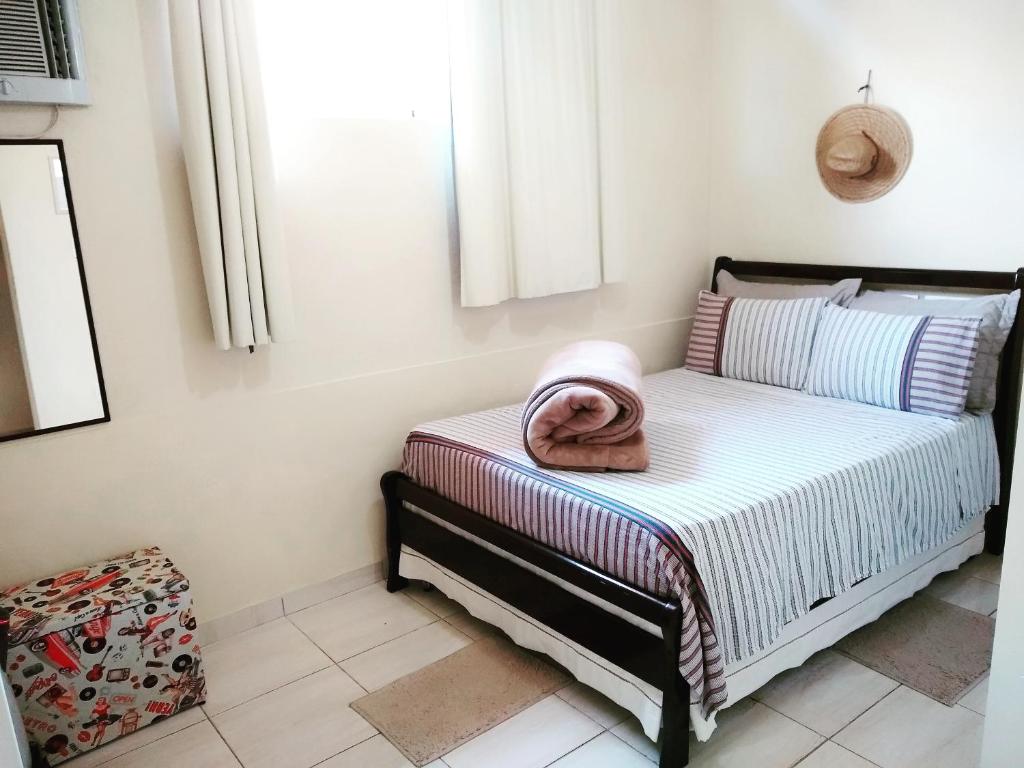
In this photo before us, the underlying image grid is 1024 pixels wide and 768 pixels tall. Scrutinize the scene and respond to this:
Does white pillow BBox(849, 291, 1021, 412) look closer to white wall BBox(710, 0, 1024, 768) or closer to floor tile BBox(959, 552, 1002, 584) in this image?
white wall BBox(710, 0, 1024, 768)

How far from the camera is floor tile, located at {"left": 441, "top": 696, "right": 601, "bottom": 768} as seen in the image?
77.9 inches

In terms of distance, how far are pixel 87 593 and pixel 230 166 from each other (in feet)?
4.02

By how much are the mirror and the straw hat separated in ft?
8.86

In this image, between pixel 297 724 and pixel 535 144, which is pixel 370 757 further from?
pixel 535 144

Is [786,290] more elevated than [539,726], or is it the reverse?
[786,290]

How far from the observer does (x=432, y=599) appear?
280 cm

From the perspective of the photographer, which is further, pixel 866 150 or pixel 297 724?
pixel 866 150

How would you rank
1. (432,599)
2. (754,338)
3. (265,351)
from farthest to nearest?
(754,338), (432,599), (265,351)

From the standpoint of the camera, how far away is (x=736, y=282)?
3564 millimetres

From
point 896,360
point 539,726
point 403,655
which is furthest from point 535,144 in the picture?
point 539,726

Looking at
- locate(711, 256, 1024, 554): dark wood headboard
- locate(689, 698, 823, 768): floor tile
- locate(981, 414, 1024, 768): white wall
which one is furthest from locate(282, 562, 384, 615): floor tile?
locate(711, 256, 1024, 554): dark wood headboard

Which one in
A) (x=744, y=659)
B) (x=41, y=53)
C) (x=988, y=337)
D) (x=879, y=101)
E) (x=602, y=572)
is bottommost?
(x=744, y=659)

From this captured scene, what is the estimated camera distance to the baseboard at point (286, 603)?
259 cm

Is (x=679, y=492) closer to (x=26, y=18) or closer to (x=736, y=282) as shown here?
(x=736, y=282)
